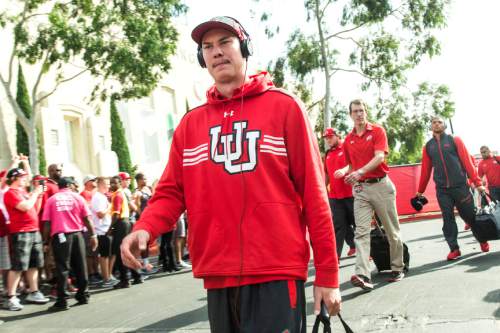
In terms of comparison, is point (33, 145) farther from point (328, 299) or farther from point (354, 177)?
point (328, 299)

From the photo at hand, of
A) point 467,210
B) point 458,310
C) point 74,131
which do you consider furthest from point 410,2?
point 458,310

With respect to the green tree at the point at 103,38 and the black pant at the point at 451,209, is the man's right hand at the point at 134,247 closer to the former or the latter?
the black pant at the point at 451,209

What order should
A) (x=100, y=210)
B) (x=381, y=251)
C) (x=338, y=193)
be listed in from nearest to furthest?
(x=381, y=251) < (x=338, y=193) < (x=100, y=210)

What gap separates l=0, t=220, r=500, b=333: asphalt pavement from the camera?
5043 millimetres

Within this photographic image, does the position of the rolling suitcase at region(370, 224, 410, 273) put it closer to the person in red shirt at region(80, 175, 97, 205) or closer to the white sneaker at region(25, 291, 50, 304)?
the white sneaker at region(25, 291, 50, 304)

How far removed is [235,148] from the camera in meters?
2.60

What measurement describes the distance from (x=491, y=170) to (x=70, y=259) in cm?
1003

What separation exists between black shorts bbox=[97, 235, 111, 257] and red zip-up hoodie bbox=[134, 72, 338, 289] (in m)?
7.48

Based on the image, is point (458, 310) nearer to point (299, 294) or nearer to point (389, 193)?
point (389, 193)

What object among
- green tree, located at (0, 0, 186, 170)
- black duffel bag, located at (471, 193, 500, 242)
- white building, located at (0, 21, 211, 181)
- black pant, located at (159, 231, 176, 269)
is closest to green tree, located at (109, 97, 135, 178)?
white building, located at (0, 21, 211, 181)

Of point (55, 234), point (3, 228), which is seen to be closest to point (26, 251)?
point (3, 228)

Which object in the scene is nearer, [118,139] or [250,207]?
[250,207]

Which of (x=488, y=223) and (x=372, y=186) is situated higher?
(x=372, y=186)

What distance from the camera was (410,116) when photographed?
97.6 ft
